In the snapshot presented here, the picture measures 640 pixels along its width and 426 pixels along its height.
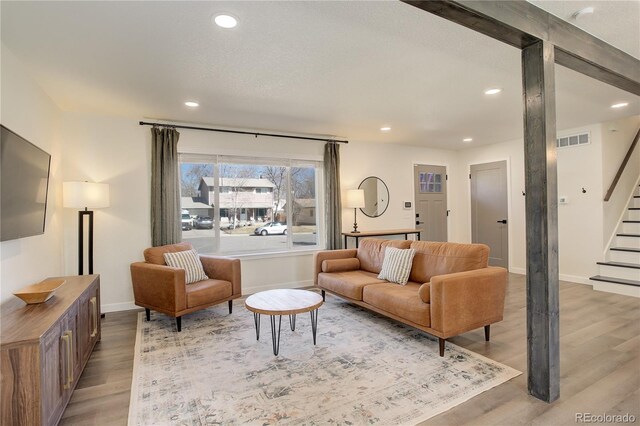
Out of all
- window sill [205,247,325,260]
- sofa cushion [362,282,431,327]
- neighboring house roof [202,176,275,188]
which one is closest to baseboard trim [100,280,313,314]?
window sill [205,247,325,260]

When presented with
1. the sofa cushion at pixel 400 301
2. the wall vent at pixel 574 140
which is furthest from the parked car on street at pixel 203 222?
the wall vent at pixel 574 140

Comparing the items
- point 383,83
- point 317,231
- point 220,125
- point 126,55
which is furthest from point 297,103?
point 317,231

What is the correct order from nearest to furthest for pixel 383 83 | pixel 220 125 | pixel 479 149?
pixel 383 83, pixel 220 125, pixel 479 149

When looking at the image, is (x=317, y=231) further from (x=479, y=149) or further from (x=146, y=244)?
(x=479, y=149)

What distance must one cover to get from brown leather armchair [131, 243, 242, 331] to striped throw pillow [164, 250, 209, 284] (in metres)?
0.08

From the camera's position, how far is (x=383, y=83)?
3.21 meters

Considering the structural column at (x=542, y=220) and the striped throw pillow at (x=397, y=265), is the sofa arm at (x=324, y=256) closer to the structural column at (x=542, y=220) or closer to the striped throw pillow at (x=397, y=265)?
the striped throw pillow at (x=397, y=265)

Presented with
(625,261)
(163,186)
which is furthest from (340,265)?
(625,261)

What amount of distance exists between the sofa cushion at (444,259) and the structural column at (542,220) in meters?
1.00

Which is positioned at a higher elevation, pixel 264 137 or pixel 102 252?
pixel 264 137

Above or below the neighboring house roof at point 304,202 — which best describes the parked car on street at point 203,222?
below

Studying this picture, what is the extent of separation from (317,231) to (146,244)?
2519mm

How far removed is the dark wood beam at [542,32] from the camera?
5.73 feet

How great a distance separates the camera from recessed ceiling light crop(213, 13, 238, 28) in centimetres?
208
